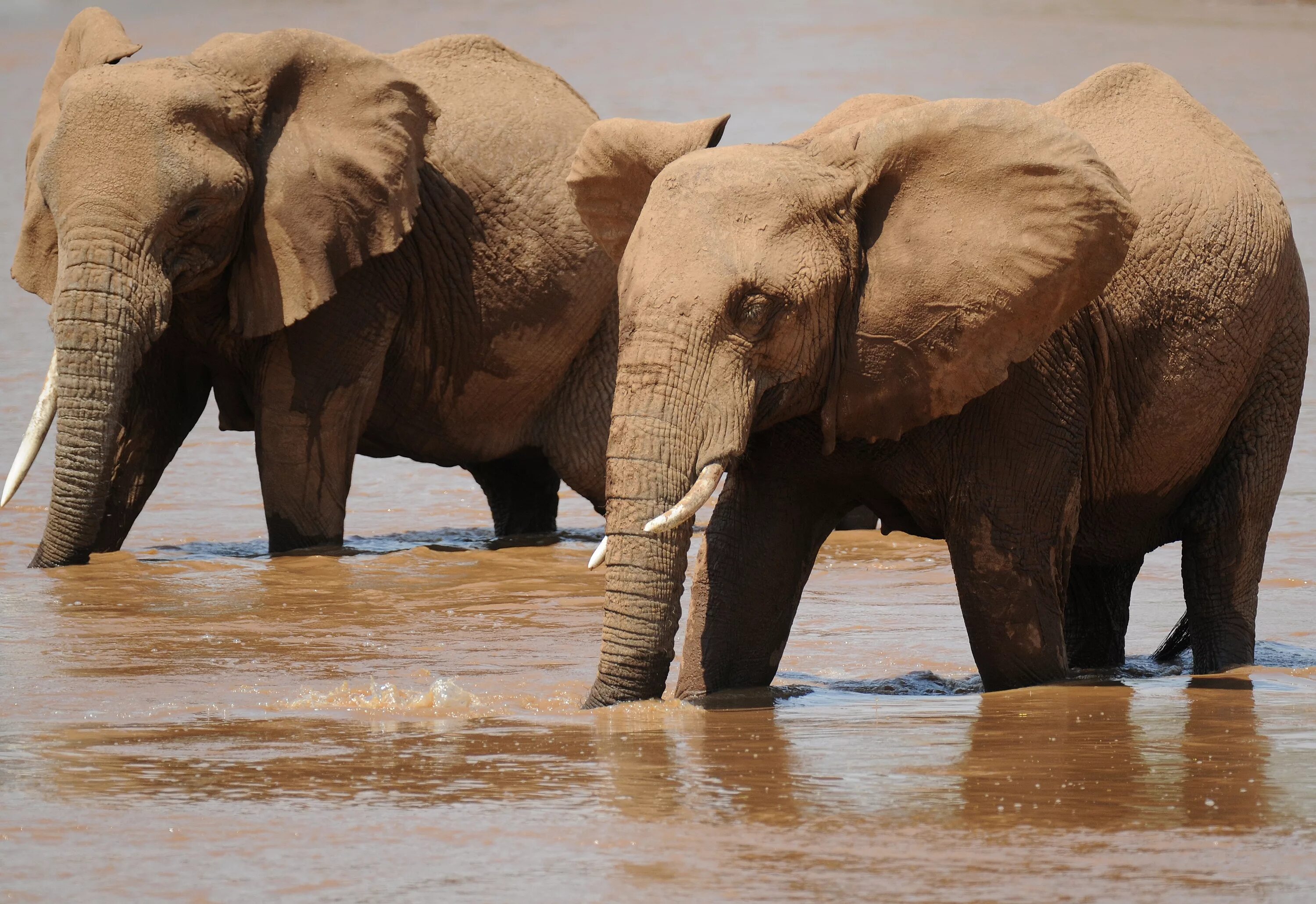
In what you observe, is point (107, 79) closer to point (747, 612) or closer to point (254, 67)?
point (254, 67)

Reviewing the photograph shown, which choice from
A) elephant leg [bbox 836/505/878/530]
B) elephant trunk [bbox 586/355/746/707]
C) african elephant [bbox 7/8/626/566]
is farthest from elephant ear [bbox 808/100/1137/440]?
elephant leg [bbox 836/505/878/530]

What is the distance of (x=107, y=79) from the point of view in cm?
908

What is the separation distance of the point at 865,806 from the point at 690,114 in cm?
2234

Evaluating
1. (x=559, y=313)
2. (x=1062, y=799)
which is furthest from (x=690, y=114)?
(x=1062, y=799)

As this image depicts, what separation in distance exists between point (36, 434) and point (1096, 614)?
4.16m

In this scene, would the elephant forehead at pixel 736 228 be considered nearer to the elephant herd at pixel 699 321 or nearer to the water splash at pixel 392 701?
the elephant herd at pixel 699 321

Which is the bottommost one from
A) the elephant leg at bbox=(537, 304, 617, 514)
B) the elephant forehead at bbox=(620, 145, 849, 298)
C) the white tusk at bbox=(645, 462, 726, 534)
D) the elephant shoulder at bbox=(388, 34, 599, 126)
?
the white tusk at bbox=(645, 462, 726, 534)

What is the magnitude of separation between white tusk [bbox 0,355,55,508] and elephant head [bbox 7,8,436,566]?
11 mm

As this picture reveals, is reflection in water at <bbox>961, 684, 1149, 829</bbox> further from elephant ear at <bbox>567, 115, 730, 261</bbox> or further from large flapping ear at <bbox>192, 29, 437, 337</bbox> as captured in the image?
large flapping ear at <bbox>192, 29, 437, 337</bbox>

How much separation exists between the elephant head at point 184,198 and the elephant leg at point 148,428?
347mm

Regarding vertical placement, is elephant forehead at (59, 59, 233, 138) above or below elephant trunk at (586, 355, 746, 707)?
above

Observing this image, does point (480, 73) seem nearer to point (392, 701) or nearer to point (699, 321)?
point (392, 701)

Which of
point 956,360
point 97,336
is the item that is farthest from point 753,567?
point 97,336

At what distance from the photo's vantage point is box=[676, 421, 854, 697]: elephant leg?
6383 mm
